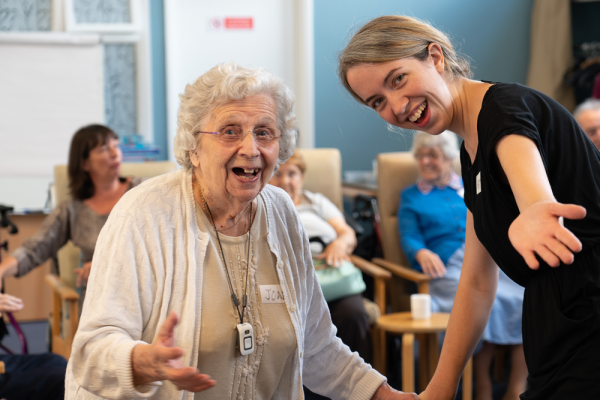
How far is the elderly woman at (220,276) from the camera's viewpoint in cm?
111

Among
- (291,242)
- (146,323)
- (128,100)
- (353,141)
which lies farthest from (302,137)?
(146,323)

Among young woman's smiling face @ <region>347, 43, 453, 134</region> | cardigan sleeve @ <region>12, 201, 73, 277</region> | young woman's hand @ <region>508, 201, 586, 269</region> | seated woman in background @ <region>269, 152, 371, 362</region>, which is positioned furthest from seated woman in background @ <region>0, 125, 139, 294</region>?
young woman's hand @ <region>508, 201, 586, 269</region>

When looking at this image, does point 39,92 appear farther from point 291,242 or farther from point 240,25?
point 291,242

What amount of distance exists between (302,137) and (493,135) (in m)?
3.54

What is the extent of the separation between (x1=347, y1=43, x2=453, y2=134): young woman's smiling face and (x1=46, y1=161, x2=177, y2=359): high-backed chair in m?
1.67

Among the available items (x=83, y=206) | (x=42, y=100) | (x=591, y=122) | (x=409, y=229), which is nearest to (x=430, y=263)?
(x=409, y=229)

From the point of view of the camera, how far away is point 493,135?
3.10 feet

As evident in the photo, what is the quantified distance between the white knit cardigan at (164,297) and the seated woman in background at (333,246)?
1.17 metres

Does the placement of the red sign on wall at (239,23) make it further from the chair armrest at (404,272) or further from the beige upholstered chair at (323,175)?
the chair armrest at (404,272)

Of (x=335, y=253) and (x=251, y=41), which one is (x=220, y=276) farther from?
(x=251, y=41)

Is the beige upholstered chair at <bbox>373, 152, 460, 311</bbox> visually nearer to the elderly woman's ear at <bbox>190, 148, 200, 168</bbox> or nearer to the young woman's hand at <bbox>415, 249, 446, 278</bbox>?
the young woman's hand at <bbox>415, 249, 446, 278</bbox>

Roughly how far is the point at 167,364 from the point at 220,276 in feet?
1.18

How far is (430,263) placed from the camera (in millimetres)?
2852

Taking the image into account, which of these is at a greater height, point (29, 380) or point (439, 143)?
point (439, 143)
